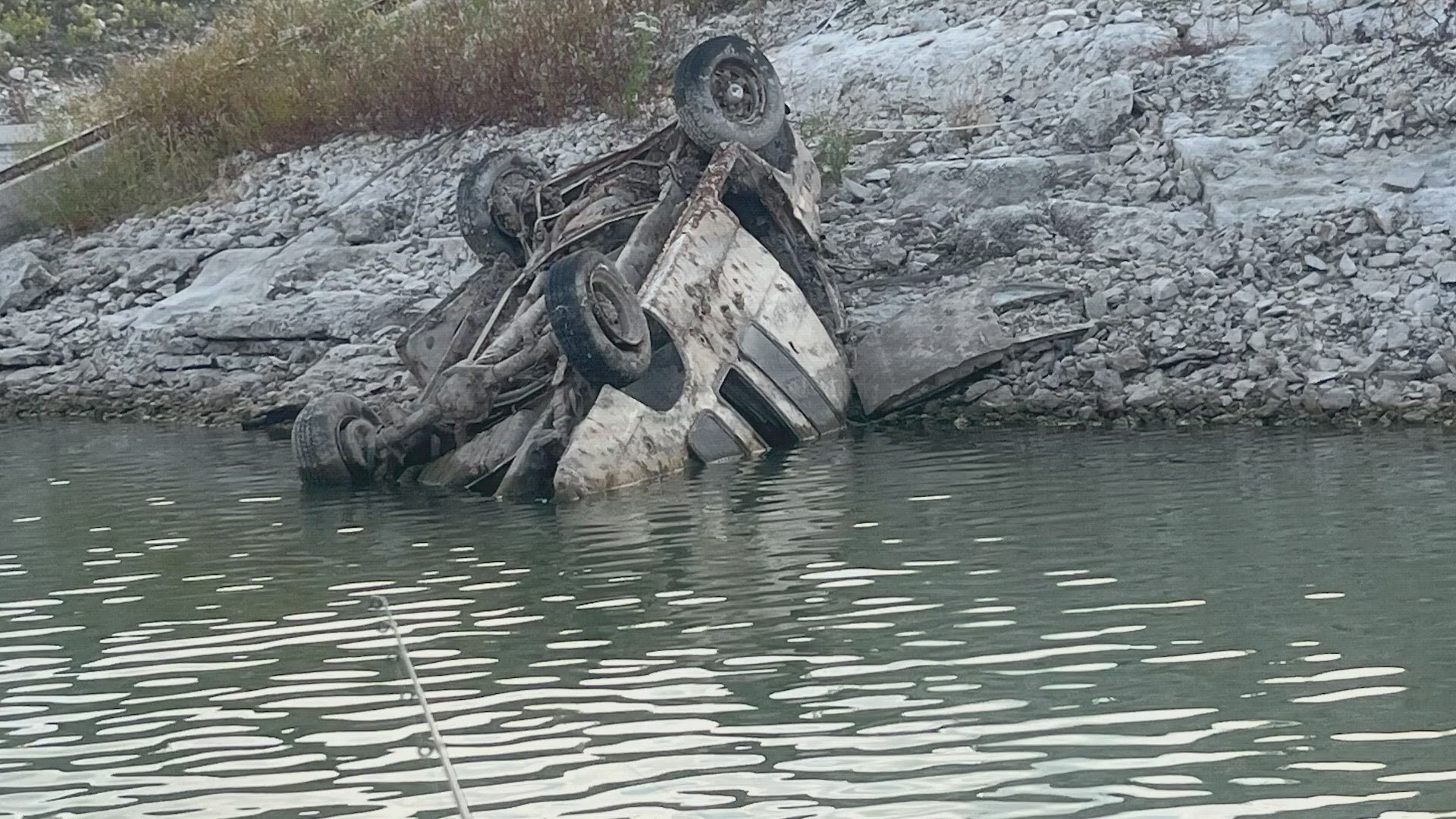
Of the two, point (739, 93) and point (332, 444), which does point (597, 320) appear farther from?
point (739, 93)

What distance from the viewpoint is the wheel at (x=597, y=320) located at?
1317cm

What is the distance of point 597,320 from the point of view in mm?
13406

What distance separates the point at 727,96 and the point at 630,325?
3.54 metres

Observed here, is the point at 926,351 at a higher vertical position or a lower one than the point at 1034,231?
lower

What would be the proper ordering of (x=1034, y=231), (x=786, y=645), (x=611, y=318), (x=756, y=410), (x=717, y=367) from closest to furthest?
(x=786, y=645), (x=611, y=318), (x=717, y=367), (x=756, y=410), (x=1034, y=231)

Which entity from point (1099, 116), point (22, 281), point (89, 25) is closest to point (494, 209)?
point (1099, 116)

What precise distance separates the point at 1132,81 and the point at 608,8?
24.2 feet

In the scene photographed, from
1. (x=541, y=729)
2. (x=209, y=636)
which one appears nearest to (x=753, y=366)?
(x=209, y=636)

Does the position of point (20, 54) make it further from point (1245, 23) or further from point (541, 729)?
point (541, 729)

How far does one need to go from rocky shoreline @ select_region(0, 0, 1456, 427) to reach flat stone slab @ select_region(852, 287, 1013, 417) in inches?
9.4

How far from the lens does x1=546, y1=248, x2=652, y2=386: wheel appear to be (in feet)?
43.2

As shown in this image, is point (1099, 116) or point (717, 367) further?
point (1099, 116)

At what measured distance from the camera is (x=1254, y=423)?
48.9 feet

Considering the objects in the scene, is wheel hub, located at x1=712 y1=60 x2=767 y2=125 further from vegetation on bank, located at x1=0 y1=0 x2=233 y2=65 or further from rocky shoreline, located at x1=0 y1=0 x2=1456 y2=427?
vegetation on bank, located at x1=0 y1=0 x2=233 y2=65
